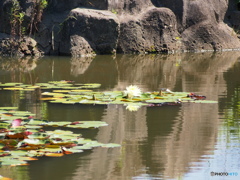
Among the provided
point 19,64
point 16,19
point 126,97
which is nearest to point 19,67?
point 19,64

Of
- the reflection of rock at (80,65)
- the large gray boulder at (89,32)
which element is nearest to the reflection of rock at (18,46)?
the large gray boulder at (89,32)

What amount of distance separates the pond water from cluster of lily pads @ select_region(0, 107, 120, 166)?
2.4 inches

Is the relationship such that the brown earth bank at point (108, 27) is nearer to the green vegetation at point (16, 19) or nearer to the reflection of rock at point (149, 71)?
the green vegetation at point (16, 19)

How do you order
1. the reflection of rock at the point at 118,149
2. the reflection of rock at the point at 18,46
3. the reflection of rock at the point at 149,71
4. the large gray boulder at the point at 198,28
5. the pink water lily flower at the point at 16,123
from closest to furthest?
the reflection of rock at the point at 118,149, the pink water lily flower at the point at 16,123, the reflection of rock at the point at 149,71, the reflection of rock at the point at 18,46, the large gray boulder at the point at 198,28

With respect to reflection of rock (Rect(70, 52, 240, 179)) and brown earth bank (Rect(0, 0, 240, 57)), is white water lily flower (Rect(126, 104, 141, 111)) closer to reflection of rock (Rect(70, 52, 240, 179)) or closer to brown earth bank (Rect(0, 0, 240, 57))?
reflection of rock (Rect(70, 52, 240, 179))

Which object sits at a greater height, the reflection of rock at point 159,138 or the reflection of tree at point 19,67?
the reflection of tree at point 19,67

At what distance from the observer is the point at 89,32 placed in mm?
15594

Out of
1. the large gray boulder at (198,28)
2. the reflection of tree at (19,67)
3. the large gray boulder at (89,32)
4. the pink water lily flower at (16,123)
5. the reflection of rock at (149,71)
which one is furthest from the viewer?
the large gray boulder at (198,28)

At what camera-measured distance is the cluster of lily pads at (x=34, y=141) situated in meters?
4.55

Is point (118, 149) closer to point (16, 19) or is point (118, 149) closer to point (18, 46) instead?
point (18, 46)

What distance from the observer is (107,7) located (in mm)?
16266

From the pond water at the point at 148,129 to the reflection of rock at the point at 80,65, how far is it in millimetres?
94

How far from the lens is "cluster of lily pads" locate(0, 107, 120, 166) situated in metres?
4.55

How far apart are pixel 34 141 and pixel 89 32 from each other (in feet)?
36.1
